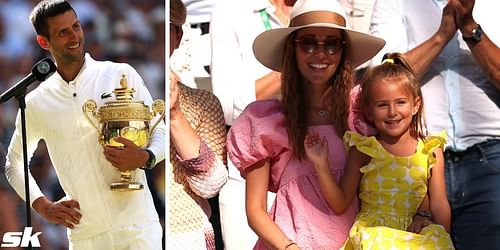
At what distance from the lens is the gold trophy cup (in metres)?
3.30

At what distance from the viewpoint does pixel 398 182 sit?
3.31 metres

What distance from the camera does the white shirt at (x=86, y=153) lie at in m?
3.30

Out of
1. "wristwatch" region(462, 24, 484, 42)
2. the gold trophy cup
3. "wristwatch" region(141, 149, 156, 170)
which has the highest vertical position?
"wristwatch" region(462, 24, 484, 42)

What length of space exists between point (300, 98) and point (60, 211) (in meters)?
0.83

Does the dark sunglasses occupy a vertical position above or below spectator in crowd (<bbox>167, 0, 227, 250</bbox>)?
above

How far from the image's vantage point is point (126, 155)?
3305mm

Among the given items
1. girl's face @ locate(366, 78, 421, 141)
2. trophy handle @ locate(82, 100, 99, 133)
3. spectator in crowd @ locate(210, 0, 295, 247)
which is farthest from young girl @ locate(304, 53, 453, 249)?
trophy handle @ locate(82, 100, 99, 133)

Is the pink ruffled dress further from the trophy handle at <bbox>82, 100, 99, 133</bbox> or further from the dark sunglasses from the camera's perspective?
the trophy handle at <bbox>82, 100, 99, 133</bbox>

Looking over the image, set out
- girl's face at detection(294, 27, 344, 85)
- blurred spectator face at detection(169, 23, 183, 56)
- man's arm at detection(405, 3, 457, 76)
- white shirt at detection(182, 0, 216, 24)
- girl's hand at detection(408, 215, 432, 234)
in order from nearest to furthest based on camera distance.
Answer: girl's hand at detection(408, 215, 432, 234) → girl's face at detection(294, 27, 344, 85) → blurred spectator face at detection(169, 23, 183, 56) → man's arm at detection(405, 3, 457, 76) → white shirt at detection(182, 0, 216, 24)

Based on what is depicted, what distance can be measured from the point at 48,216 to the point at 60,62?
1.57 feet

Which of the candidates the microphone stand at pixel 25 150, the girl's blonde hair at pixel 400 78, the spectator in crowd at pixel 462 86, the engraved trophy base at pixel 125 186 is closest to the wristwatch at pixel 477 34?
the spectator in crowd at pixel 462 86

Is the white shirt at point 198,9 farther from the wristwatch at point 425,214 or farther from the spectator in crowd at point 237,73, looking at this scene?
the wristwatch at point 425,214

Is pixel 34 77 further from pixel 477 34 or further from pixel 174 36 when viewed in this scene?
pixel 477 34

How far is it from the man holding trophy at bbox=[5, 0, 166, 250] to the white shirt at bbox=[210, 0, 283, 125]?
40 cm
